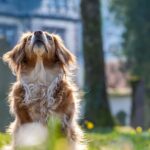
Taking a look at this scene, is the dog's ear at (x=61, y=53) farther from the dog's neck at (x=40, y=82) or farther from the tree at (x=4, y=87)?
the tree at (x=4, y=87)

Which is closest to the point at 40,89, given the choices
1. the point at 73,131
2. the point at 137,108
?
the point at 73,131

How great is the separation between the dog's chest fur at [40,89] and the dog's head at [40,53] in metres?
0.10

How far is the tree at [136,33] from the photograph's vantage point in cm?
4000

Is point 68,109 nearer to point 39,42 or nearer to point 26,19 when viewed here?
point 39,42

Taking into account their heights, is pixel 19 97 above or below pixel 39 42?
below

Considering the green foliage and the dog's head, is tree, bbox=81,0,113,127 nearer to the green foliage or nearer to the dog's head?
the dog's head

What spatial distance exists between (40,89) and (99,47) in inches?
519

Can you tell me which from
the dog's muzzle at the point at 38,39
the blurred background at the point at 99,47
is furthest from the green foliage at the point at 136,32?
the dog's muzzle at the point at 38,39

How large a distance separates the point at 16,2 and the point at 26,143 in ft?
176

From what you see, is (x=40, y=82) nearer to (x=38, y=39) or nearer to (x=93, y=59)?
(x=38, y=39)

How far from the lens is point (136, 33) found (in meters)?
40.8

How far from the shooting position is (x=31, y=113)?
21.3 feet

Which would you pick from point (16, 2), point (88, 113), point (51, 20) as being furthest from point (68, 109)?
point (16, 2)

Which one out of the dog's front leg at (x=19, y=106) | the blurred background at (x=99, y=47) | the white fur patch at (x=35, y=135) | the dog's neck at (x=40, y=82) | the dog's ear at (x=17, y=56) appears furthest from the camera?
the blurred background at (x=99, y=47)
